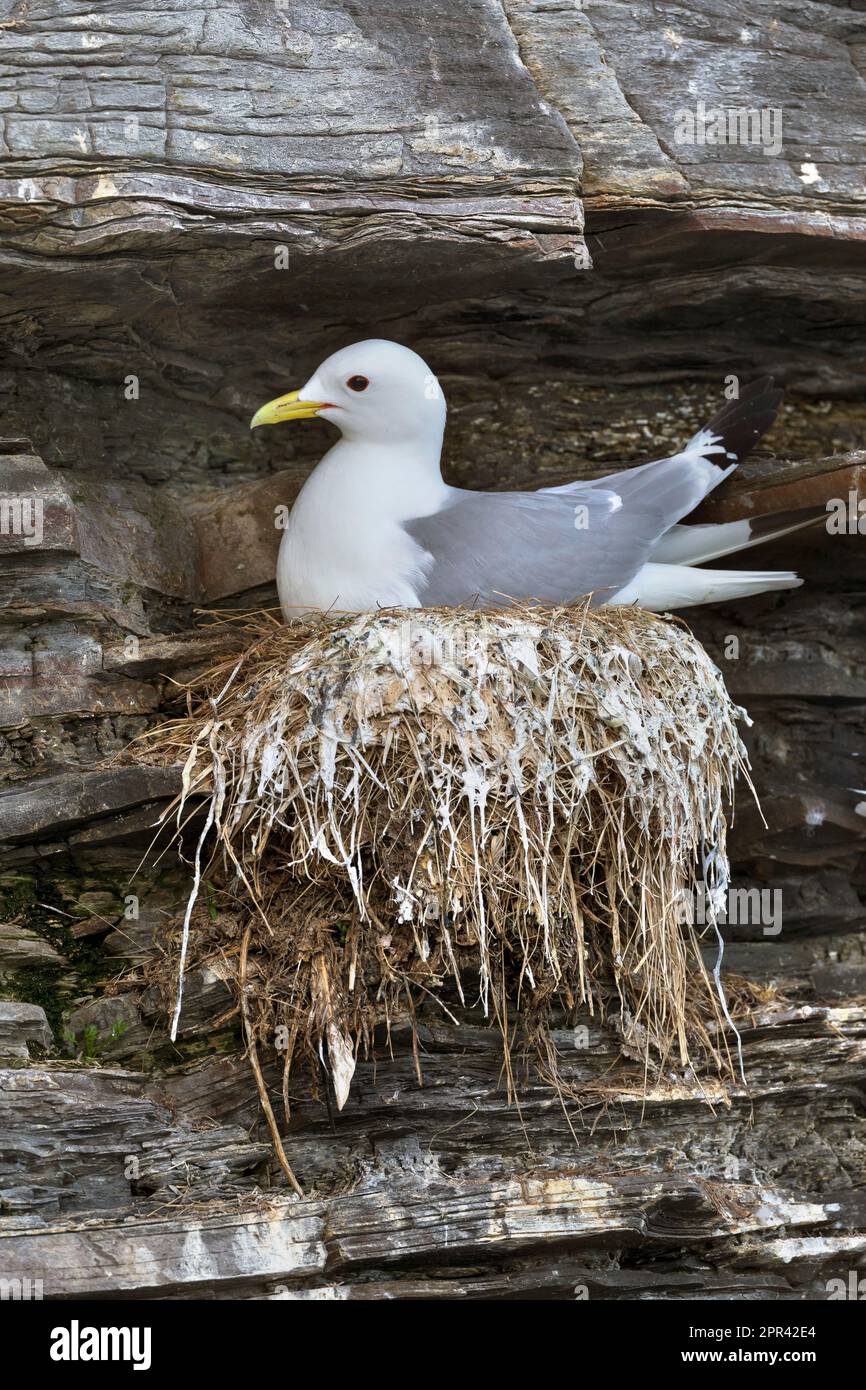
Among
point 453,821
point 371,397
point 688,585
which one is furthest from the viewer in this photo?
point 688,585

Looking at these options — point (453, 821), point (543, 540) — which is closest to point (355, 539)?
point (543, 540)

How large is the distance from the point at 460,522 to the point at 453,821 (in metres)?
0.96

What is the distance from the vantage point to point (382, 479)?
15.5 ft

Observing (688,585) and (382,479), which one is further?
(688,585)

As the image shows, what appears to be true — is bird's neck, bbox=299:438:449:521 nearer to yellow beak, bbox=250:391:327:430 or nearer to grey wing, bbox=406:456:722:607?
grey wing, bbox=406:456:722:607

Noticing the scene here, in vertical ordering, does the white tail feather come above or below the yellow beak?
below

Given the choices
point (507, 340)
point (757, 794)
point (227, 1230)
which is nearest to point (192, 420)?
point (507, 340)

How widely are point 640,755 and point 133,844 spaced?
4.64ft

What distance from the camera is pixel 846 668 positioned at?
5262 millimetres

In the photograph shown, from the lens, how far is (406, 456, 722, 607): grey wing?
4547 millimetres

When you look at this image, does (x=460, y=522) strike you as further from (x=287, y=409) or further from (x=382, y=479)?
(x=287, y=409)

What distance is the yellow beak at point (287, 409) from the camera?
4.56m

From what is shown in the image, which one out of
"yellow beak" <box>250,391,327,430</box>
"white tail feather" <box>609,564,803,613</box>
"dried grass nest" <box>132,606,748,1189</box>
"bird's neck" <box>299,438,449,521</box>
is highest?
"yellow beak" <box>250,391,327,430</box>

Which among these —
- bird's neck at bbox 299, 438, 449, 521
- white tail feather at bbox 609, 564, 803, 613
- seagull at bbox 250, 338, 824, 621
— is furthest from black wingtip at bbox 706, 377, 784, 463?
bird's neck at bbox 299, 438, 449, 521
